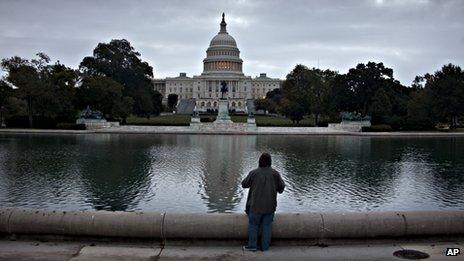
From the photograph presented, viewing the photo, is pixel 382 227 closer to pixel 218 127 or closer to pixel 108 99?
pixel 218 127

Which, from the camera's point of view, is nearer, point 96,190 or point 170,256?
point 170,256

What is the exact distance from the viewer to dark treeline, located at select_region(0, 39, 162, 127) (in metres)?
56.9

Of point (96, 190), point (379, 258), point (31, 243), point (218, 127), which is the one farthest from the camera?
point (218, 127)

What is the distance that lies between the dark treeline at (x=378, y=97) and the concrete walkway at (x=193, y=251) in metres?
55.0

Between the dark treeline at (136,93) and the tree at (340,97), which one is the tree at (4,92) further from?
the tree at (340,97)

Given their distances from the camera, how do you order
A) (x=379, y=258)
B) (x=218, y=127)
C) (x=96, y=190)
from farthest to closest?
(x=218, y=127)
(x=96, y=190)
(x=379, y=258)

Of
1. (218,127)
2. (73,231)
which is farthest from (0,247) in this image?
(218,127)

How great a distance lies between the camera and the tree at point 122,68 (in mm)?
71250

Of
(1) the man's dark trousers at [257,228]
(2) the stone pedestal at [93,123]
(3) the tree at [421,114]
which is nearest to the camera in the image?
(1) the man's dark trousers at [257,228]

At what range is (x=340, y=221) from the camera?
8172 millimetres

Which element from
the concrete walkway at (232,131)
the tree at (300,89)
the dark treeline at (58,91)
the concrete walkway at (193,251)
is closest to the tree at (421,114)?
the concrete walkway at (232,131)

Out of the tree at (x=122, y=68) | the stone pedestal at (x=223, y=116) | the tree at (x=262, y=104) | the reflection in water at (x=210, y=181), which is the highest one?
the tree at (x=122, y=68)

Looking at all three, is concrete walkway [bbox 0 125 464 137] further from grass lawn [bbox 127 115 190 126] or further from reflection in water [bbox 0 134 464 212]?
reflection in water [bbox 0 134 464 212]

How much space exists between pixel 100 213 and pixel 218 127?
172ft
